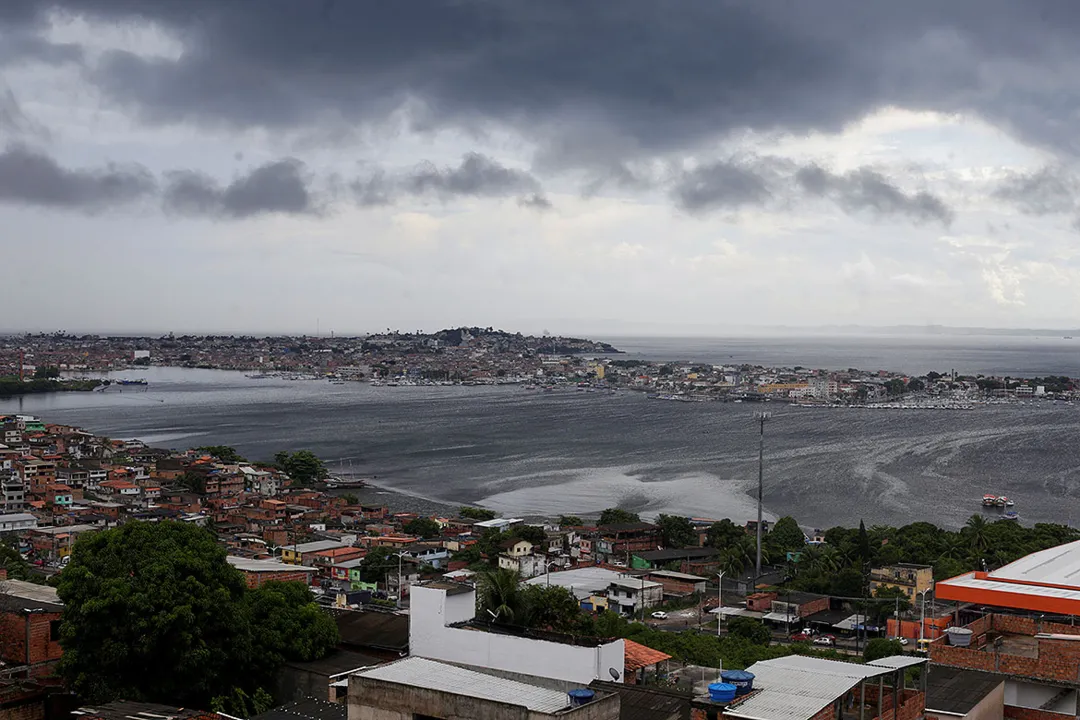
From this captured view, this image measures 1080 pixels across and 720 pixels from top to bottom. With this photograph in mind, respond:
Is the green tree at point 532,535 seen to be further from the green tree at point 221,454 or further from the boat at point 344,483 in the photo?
the green tree at point 221,454

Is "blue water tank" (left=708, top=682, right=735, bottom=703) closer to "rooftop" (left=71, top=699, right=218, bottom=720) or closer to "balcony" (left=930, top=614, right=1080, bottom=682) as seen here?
"balcony" (left=930, top=614, right=1080, bottom=682)

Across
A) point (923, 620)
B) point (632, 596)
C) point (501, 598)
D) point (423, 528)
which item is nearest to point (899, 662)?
point (501, 598)

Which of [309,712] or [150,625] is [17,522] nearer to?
[150,625]

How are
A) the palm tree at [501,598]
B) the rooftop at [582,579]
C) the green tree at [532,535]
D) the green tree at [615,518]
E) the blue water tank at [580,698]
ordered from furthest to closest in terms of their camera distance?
1. the green tree at [615,518]
2. the green tree at [532,535]
3. the rooftop at [582,579]
4. the palm tree at [501,598]
5. the blue water tank at [580,698]

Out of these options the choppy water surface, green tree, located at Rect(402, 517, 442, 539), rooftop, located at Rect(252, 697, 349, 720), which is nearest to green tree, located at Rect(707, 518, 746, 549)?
the choppy water surface

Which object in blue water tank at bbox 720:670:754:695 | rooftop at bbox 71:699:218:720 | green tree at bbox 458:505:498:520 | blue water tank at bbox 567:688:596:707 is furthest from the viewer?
green tree at bbox 458:505:498:520

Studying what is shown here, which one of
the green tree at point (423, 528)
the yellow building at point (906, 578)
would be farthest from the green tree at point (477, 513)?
the yellow building at point (906, 578)

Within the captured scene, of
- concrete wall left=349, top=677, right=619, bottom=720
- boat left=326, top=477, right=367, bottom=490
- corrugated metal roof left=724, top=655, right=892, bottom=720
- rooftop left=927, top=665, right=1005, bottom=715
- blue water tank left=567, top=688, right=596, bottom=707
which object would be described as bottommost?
boat left=326, top=477, right=367, bottom=490
